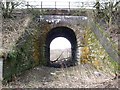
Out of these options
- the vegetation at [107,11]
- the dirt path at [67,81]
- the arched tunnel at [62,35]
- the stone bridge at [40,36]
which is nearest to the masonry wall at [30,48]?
the stone bridge at [40,36]

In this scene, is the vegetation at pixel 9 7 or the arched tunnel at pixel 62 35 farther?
the arched tunnel at pixel 62 35

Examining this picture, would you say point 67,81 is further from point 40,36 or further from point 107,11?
point 40,36

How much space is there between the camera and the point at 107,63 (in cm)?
1173

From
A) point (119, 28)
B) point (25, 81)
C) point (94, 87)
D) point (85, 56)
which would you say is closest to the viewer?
point (94, 87)

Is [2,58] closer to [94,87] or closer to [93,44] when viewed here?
[94,87]

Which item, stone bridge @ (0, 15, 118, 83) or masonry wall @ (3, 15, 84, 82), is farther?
stone bridge @ (0, 15, 118, 83)

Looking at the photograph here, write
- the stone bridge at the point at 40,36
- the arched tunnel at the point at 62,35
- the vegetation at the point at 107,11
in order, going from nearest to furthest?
1. the stone bridge at the point at 40,36
2. the vegetation at the point at 107,11
3. the arched tunnel at the point at 62,35

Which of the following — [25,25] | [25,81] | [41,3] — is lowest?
[25,81]

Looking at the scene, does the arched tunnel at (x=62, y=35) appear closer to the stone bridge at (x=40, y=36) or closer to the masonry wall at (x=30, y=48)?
the stone bridge at (x=40, y=36)

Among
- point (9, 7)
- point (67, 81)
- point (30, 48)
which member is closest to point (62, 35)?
point (9, 7)

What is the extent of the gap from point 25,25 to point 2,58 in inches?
203

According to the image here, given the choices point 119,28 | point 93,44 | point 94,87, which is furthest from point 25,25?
point 94,87

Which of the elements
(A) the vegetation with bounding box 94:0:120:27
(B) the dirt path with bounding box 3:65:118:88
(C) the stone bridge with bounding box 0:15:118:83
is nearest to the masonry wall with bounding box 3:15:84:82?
(C) the stone bridge with bounding box 0:15:118:83

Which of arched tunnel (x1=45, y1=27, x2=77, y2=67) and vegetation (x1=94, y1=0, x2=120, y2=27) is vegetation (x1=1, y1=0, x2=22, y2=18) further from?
vegetation (x1=94, y1=0, x2=120, y2=27)
